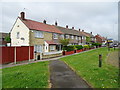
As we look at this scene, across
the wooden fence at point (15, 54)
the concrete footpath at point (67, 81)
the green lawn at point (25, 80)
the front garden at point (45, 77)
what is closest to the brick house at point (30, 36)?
the wooden fence at point (15, 54)

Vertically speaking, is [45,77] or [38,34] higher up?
[38,34]

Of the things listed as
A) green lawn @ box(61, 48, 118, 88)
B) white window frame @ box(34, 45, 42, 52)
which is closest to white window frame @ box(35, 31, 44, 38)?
white window frame @ box(34, 45, 42, 52)

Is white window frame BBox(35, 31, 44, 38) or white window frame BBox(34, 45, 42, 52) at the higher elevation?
white window frame BBox(35, 31, 44, 38)

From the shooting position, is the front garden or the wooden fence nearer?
the front garden

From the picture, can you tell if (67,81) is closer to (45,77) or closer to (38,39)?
(45,77)

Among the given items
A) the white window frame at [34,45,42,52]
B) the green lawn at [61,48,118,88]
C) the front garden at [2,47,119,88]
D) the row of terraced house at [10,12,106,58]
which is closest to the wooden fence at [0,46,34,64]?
the row of terraced house at [10,12,106,58]

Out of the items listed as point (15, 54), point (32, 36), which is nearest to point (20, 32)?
point (32, 36)

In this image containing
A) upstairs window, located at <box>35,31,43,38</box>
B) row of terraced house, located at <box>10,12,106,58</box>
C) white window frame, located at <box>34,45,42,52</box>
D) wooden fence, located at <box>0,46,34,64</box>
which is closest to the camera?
wooden fence, located at <box>0,46,34,64</box>

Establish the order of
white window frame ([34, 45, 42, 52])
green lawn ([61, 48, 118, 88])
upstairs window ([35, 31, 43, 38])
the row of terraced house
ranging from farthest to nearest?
1. upstairs window ([35, 31, 43, 38])
2. white window frame ([34, 45, 42, 52])
3. the row of terraced house
4. green lawn ([61, 48, 118, 88])

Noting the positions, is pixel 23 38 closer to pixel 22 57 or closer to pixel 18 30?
pixel 18 30

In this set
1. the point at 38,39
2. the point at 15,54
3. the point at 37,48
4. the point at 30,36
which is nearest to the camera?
the point at 15,54

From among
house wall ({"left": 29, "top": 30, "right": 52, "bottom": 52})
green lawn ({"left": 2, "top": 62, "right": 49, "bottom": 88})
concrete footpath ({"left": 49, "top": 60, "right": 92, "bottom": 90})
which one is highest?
house wall ({"left": 29, "top": 30, "right": 52, "bottom": 52})

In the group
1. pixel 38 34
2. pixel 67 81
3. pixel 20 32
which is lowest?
pixel 67 81

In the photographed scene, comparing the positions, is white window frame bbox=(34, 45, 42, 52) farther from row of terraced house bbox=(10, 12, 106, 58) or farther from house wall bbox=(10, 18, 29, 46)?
house wall bbox=(10, 18, 29, 46)
